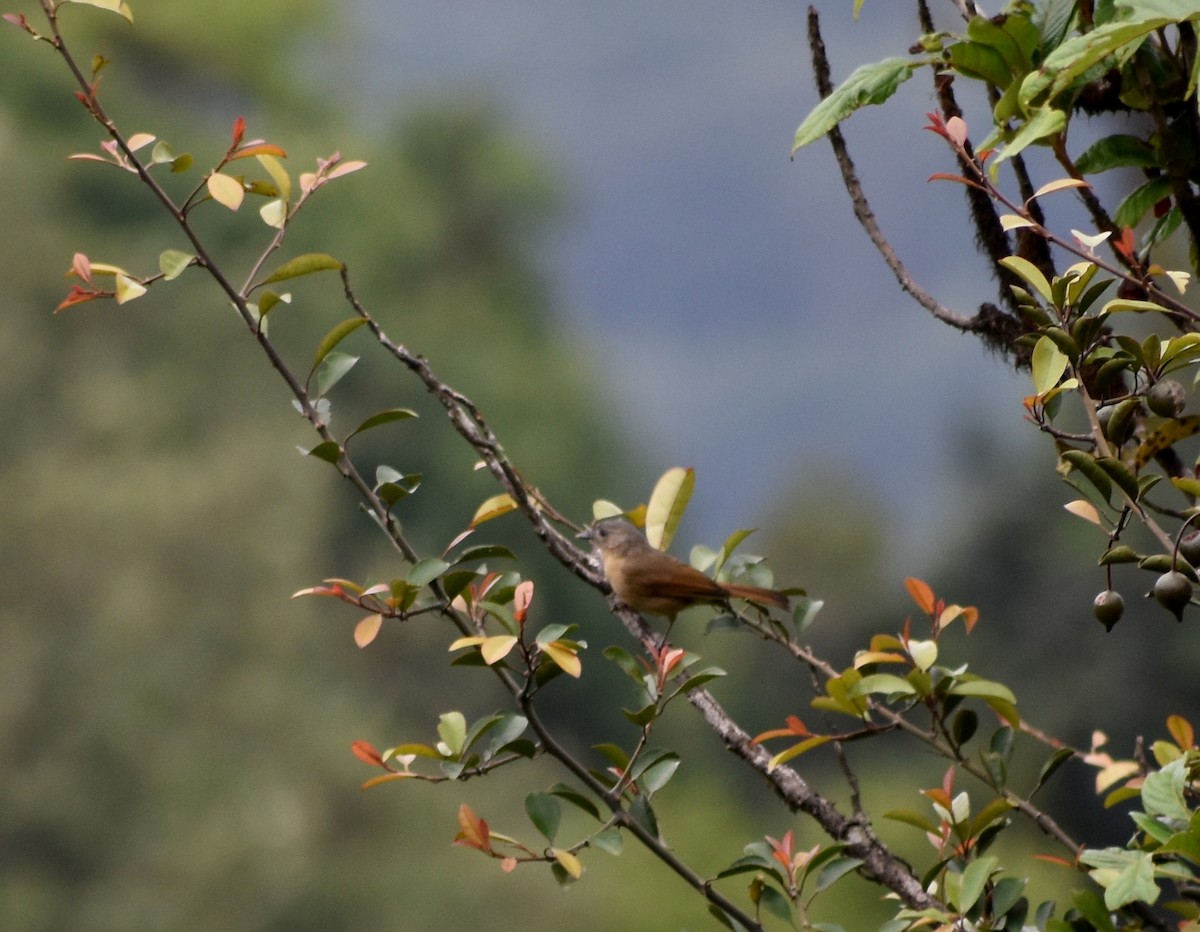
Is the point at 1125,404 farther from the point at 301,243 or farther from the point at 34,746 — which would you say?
the point at 301,243

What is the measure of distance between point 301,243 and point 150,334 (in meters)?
10.7

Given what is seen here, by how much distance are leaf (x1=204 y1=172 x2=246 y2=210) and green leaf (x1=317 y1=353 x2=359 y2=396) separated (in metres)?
0.22

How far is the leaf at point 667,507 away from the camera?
2262mm

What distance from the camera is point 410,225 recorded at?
2013 inches

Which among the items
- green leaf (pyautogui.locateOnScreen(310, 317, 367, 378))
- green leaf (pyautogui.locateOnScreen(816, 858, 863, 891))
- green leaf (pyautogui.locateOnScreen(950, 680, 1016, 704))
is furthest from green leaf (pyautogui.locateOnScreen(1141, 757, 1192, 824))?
green leaf (pyautogui.locateOnScreen(310, 317, 367, 378))

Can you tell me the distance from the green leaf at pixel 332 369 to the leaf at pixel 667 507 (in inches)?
20.6

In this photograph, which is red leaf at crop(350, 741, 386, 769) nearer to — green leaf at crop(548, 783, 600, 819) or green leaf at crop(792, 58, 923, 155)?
green leaf at crop(548, 783, 600, 819)

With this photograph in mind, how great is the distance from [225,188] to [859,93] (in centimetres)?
78

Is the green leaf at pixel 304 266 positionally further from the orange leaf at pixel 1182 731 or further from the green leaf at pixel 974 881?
the orange leaf at pixel 1182 731

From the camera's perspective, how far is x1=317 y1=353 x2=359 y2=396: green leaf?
6.34 ft

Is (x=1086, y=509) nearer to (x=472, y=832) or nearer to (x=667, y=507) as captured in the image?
(x=667, y=507)

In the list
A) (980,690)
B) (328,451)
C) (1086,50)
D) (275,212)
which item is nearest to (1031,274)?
(1086,50)

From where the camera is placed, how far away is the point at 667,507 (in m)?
2.28

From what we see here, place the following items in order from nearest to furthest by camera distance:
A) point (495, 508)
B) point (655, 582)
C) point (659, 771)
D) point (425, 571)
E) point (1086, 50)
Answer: point (1086, 50) < point (425, 571) < point (659, 771) < point (495, 508) < point (655, 582)
